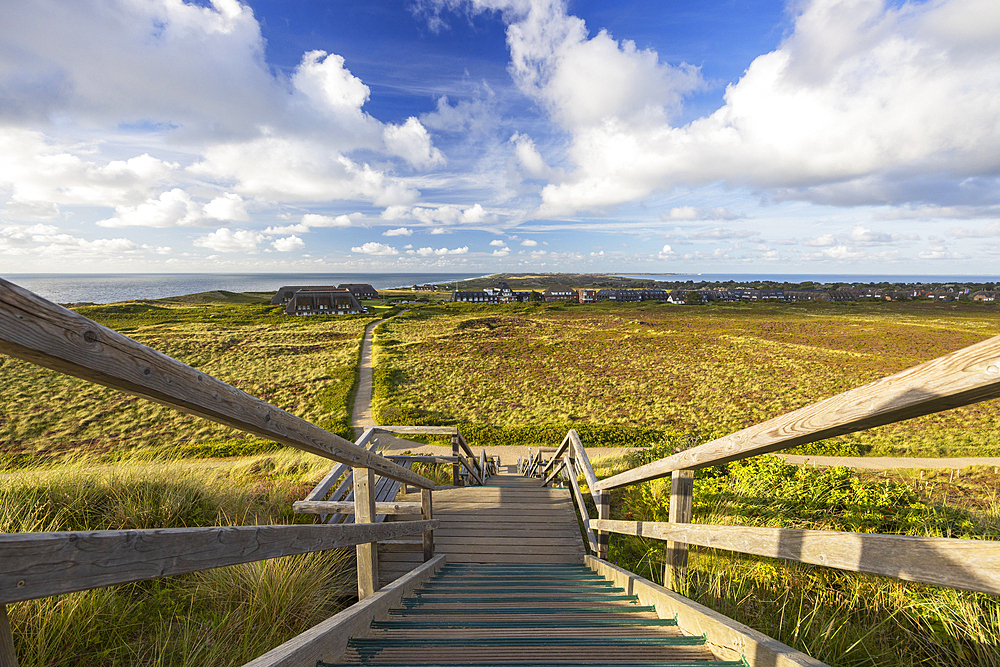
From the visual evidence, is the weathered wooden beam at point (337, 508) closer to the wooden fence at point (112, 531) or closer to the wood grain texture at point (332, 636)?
the wood grain texture at point (332, 636)

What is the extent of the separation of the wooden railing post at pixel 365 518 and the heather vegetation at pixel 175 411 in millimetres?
4969

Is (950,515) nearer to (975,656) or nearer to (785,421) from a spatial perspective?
(975,656)

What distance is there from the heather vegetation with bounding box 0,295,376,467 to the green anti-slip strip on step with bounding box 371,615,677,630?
5525mm

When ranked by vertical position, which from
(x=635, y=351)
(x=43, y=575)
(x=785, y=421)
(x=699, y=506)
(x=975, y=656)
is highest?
(x=785, y=421)

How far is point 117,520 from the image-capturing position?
3738 mm

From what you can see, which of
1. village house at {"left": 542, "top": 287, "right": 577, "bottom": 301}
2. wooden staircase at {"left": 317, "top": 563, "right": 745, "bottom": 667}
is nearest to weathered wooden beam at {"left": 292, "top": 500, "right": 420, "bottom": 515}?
wooden staircase at {"left": 317, "top": 563, "right": 745, "bottom": 667}

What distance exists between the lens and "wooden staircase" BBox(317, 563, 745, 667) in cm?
210

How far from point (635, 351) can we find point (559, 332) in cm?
1050

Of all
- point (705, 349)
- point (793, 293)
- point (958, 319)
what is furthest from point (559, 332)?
point (793, 293)

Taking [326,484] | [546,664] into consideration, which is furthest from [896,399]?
[326,484]

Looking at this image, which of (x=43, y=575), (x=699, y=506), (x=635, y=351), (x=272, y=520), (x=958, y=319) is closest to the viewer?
(x=43, y=575)

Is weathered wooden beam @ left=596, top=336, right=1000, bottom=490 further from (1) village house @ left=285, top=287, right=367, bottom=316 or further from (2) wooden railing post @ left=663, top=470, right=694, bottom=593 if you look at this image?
(1) village house @ left=285, top=287, right=367, bottom=316

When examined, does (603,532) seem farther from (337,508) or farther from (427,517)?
(337,508)

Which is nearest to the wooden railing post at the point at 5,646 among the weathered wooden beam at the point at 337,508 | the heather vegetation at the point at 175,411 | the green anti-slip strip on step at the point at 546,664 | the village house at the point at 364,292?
the green anti-slip strip on step at the point at 546,664
